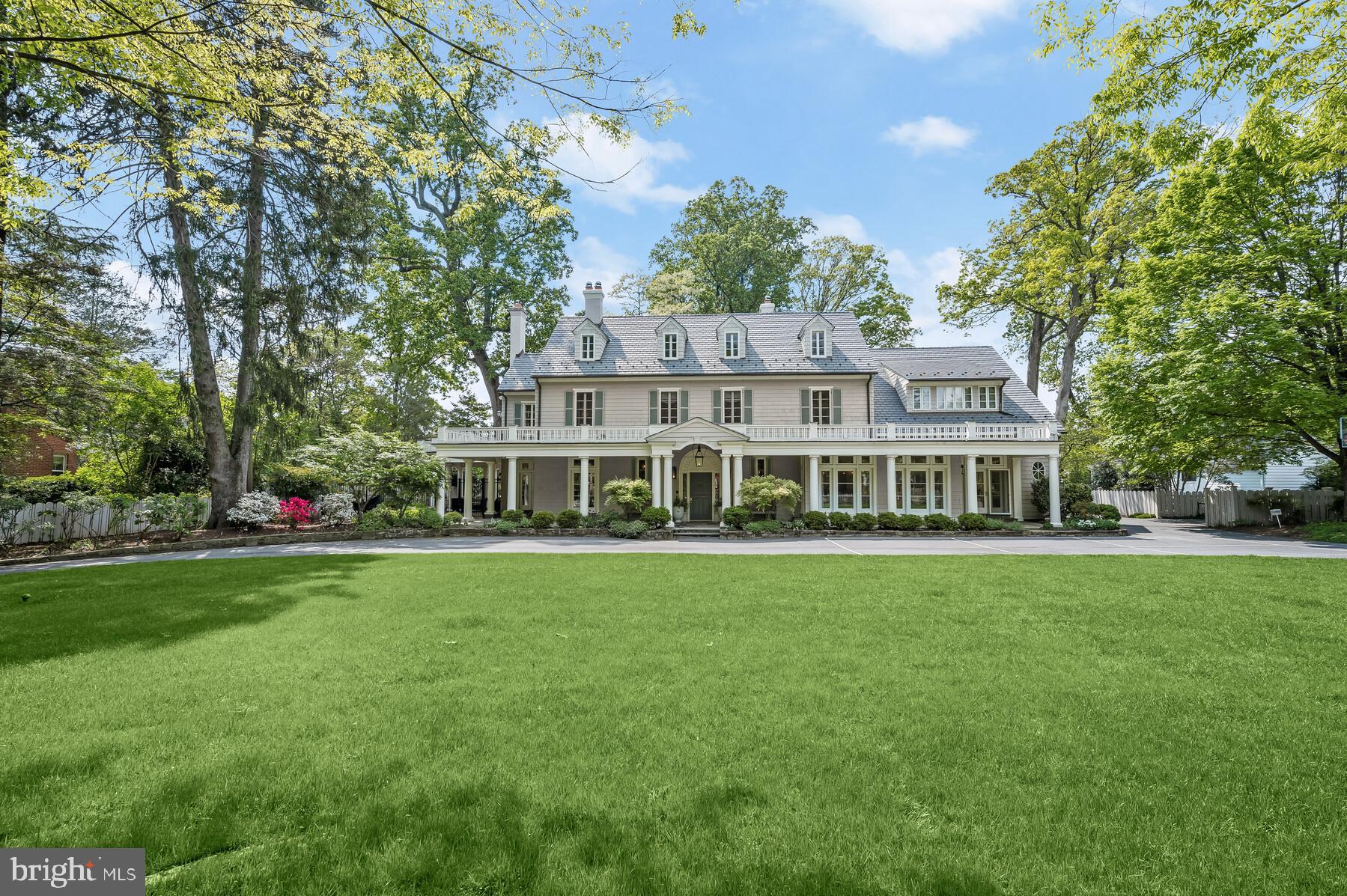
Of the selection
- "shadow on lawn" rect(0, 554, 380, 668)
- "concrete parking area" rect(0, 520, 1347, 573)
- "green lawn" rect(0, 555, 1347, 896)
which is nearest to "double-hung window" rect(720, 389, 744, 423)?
"concrete parking area" rect(0, 520, 1347, 573)

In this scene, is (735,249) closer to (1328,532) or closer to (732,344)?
(732,344)

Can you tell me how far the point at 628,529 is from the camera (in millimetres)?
21469

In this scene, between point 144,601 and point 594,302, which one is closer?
point 144,601

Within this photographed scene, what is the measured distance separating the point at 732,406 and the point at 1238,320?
17248 millimetres

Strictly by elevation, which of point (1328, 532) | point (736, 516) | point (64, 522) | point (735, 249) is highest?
point (735, 249)

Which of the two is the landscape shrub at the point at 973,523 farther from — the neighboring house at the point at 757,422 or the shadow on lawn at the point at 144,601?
the shadow on lawn at the point at 144,601

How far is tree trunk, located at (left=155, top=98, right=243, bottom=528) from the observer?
18469mm

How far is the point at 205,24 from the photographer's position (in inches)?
248

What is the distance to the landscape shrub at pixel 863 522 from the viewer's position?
2253 cm

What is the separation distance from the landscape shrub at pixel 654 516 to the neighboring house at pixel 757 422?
224cm

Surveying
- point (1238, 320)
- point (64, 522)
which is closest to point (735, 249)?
point (1238, 320)

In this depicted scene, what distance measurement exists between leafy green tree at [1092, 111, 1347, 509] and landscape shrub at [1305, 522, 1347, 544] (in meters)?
2.70

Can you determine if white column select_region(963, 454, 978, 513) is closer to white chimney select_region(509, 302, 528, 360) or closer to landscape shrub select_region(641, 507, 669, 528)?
landscape shrub select_region(641, 507, 669, 528)

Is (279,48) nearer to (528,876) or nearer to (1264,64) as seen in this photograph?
(528,876)
